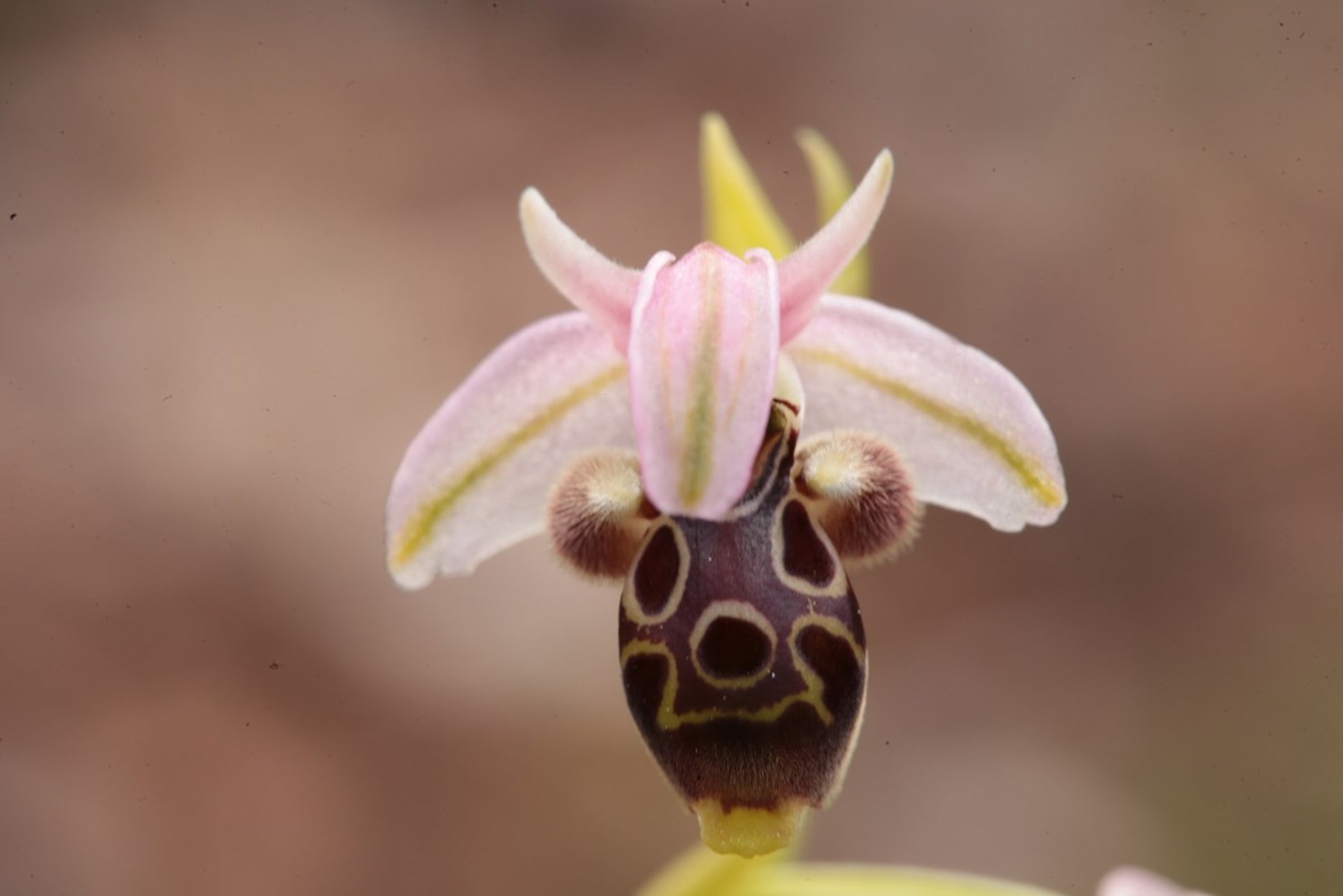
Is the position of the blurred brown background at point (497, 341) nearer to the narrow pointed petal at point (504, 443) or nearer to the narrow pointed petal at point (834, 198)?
the narrow pointed petal at point (834, 198)

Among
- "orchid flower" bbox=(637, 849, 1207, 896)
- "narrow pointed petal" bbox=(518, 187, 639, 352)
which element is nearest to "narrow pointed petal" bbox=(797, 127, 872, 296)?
"narrow pointed petal" bbox=(518, 187, 639, 352)

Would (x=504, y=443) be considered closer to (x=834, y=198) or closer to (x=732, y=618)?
(x=732, y=618)

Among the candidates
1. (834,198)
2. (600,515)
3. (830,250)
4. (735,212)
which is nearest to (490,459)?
(600,515)

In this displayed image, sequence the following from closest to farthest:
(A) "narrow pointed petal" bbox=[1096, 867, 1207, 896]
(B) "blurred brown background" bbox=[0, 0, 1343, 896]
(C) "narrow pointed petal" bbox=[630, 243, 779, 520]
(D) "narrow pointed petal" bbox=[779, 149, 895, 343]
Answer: (C) "narrow pointed petal" bbox=[630, 243, 779, 520] → (D) "narrow pointed petal" bbox=[779, 149, 895, 343] → (A) "narrow pointed petal" bbox=[1096, 867, 1207, 896] → (B) "blurred brown background" bbox=[0, 0, 1343, 896]

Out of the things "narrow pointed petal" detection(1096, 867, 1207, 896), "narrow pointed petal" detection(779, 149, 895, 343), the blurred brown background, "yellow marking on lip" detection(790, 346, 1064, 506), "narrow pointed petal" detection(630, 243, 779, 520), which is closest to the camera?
"narrow pointed petal" detection(630, 243, 779, 520)

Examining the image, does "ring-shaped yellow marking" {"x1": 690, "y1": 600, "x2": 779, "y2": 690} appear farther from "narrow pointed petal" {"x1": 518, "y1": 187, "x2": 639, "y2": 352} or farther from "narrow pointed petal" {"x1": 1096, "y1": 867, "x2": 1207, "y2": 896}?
"narrow pointed petal" {"x1": 1096, "y1": 867, "x2": 1207, "y2": 896}

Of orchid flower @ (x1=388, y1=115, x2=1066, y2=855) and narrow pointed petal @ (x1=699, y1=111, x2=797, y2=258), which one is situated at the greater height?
narrow pointed petal @ (x1=699, y1=111, x2=797, y2=258)

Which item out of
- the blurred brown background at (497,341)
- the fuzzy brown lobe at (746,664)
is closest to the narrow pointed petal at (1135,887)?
the fuzzy brown lobe at (746,664)
